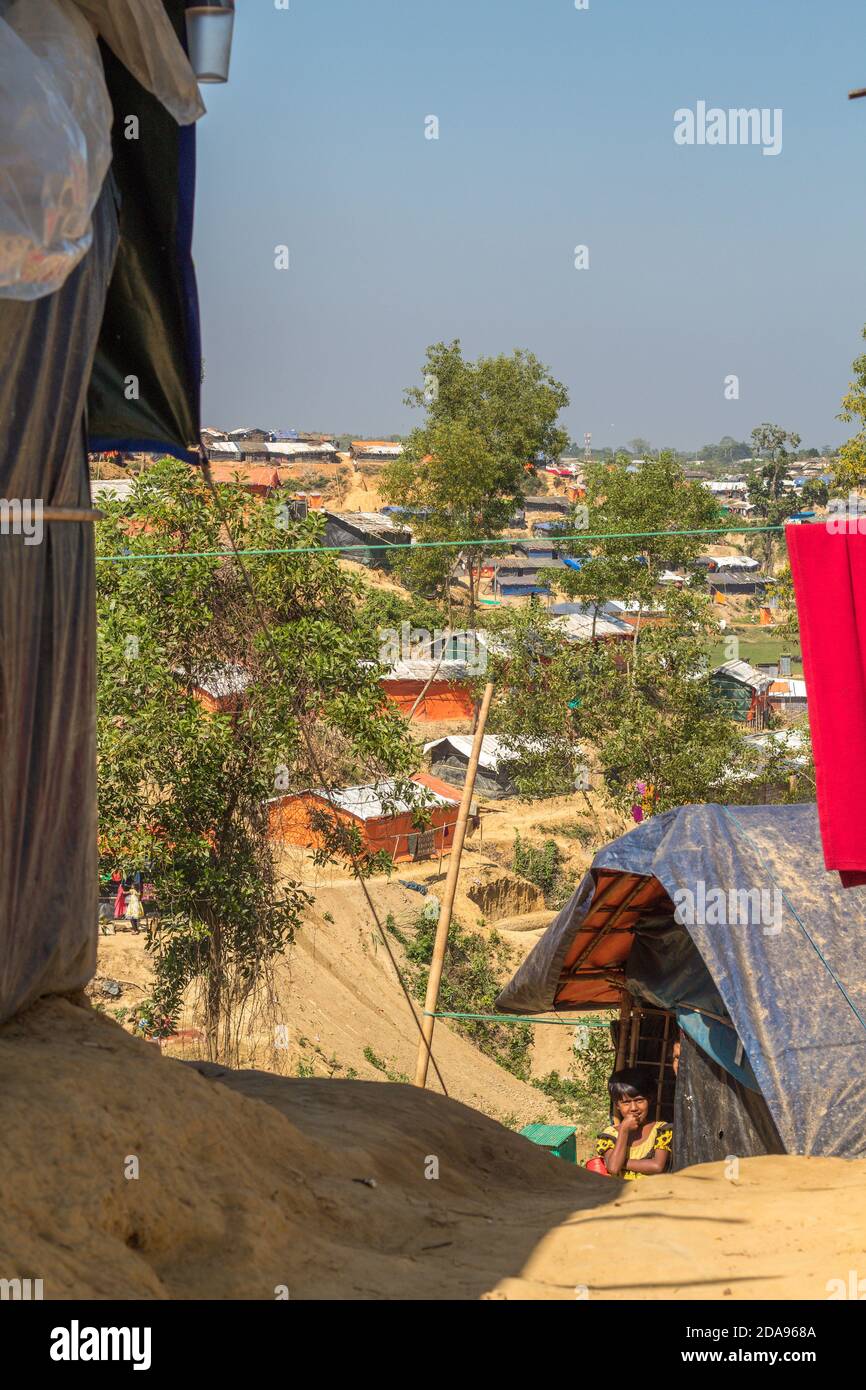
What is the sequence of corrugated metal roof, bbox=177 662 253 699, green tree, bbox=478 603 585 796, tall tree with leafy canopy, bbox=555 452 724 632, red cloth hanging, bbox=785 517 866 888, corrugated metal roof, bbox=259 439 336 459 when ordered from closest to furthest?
red cloth hanging, bbox=785 517 866 888 → corrugated metal roof, bbox=177 662 253 699 → green tree, bbox=478 603 585 796 → tall tree with leafy canopy, bbox=555 452 724 632 → corrugated metal roof, bbox=259 439 336 459

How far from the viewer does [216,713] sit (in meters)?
11.5

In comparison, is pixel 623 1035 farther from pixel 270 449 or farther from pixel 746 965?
pixel 270 449

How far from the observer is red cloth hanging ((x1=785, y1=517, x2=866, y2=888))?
597 cm

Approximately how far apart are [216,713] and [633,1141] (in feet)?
17.9

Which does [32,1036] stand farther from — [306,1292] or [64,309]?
[64,309]

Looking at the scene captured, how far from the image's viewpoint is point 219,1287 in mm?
3375

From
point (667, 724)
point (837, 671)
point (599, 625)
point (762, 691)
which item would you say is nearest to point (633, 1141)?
point (837, 671)

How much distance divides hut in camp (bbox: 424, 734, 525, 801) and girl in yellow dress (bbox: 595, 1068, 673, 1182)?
22.4 m

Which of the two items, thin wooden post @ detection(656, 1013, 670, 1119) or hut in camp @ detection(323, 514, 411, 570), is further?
hut in camp @ detection(323, 514, 411, 570)

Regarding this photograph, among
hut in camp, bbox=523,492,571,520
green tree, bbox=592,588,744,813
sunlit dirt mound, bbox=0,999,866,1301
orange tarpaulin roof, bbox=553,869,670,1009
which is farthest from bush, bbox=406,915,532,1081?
hut in camp, bbox=523,492,571,520

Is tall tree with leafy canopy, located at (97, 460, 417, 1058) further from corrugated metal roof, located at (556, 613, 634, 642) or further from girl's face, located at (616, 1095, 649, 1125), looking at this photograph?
corrugated metal roof, located at (556, 613, 634, 642)

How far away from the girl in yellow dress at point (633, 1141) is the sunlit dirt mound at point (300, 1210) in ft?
6.65
